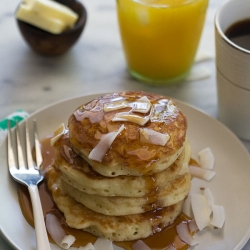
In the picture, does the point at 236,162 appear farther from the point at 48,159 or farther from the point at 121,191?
the point at 48,159

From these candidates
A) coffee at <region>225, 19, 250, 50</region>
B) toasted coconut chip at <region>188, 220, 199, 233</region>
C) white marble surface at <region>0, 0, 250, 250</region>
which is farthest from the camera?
white marble surface at <region>0, 0, 250, 250</region>

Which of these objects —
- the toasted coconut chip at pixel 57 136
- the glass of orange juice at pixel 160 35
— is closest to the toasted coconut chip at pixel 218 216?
the toasted coconut chip at pixel 57 136

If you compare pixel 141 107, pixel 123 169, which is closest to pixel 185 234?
pixel 123 169

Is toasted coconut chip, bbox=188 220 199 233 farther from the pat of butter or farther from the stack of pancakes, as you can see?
the pat of butter

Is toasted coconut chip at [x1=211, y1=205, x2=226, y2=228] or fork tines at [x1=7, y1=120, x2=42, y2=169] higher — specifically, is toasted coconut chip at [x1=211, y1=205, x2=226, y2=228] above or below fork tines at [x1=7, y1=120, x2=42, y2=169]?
below

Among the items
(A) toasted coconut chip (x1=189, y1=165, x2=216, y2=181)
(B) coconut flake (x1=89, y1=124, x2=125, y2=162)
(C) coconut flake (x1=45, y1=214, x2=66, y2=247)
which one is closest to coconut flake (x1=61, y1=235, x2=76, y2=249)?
(C) coconut flake (x1=45, y1=214, x2=66, y2=247)

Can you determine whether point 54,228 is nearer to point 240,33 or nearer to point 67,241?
point 67,241
